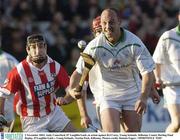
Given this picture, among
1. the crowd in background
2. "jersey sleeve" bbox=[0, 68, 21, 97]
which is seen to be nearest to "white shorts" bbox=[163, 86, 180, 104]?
"jersey sleeve" bbox=[0, 68, 21, 97]

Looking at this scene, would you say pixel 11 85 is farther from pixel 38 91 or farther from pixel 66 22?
pixel 66 22

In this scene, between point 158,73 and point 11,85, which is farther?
point 158,73

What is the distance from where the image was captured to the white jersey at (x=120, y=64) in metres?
10.3

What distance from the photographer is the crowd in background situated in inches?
678

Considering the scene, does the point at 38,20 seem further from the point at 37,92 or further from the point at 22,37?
the point at 37,92

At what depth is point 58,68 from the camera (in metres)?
10.8

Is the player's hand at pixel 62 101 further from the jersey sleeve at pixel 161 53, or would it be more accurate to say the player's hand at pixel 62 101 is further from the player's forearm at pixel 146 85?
the jersey sleeve at pixel 161 53

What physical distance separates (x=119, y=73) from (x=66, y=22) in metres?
7.69

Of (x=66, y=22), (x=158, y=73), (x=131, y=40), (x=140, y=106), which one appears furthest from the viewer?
(x=66, y=22)

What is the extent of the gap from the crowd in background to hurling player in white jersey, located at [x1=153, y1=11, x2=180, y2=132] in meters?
4.29

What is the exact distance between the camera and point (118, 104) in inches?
419

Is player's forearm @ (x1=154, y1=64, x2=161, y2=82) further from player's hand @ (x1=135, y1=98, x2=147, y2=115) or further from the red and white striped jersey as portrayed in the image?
player's hand @ (x1=135, y1=98, x2=147, y2=115)

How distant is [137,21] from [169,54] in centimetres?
594

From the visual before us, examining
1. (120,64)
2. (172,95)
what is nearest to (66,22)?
(172,95)
